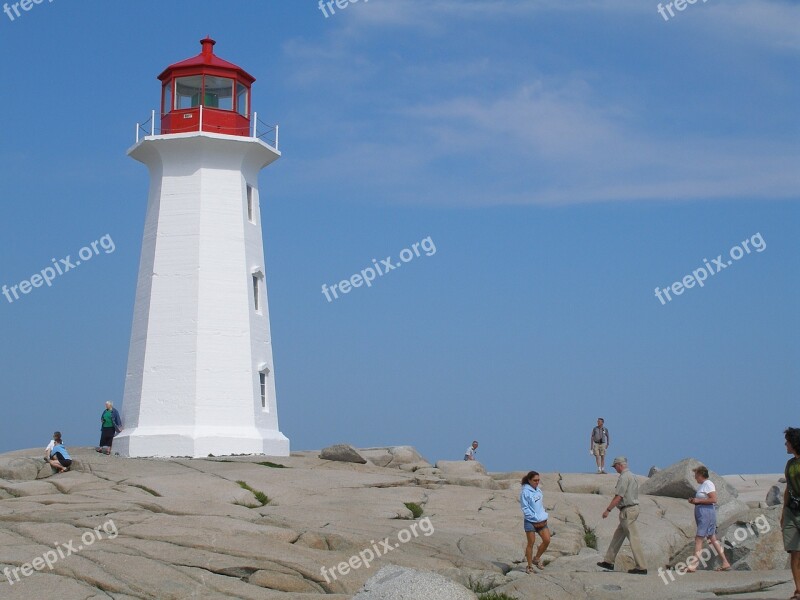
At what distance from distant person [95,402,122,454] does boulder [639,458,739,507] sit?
1591 centimetres

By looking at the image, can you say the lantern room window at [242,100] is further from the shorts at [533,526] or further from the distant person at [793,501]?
the distant person at [793,501]

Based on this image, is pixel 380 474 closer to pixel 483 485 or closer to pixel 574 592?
pixel 483 485

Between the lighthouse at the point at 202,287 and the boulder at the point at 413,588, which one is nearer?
the boulder at the point at 413,588

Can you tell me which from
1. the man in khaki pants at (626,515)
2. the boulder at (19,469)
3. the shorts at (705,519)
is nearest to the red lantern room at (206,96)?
the boulder at (19,469)

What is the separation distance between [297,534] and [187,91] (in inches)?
698

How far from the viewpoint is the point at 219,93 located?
32.8m

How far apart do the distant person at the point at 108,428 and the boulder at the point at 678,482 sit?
1591 cm

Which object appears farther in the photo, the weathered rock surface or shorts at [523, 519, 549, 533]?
shorts at [523, 519, 549, 533]

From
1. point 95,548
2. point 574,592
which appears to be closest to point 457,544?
point 574,592

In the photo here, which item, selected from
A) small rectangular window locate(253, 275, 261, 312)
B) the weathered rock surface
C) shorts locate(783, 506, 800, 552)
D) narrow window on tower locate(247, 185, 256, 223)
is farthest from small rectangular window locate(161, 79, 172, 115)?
shorts locate(783, 506, 800, 552)

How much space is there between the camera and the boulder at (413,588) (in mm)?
12977

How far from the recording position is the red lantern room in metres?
32.1

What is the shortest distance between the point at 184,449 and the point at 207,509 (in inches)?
319

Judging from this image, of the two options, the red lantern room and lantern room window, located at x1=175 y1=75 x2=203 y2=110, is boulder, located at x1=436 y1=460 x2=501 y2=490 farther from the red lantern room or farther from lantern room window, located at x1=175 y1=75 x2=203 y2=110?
lantern room window, located at x1=175 y1=75 x2=203 y2=110
